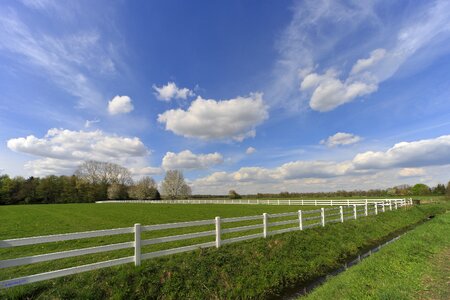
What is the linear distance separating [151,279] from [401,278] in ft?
21.1

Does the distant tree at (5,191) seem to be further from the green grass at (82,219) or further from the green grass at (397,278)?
the green grass at (397,278)

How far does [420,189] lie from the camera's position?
Answer: 72.9m

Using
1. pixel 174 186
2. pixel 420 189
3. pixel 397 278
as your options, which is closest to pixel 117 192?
pixel 174 186

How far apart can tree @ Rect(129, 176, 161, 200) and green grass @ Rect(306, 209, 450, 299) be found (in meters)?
85.2

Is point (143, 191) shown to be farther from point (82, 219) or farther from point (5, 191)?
point (82, 219)

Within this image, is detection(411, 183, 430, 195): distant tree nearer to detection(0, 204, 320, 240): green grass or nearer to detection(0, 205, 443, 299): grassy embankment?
detection(0, 204, 320, 240): green grass

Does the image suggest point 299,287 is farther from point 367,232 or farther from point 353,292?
point 367,232

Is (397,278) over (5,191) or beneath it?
beneath

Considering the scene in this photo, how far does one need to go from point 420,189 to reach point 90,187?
93267mm

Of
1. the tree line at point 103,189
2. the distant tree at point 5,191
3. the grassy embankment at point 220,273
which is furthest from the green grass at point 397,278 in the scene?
the distant tree at point 5,191

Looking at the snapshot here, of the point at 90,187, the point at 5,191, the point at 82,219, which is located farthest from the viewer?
the point at 90,187

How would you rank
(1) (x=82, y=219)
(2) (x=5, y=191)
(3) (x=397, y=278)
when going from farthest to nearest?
(2) (x=5, y=191), (1) (x=82, y=219), (3) (x=397, y=278)

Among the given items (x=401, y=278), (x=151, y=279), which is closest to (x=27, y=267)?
(x=151, y=279)

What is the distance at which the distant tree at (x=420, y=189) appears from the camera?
235 ft
